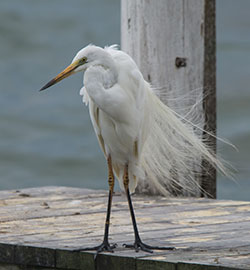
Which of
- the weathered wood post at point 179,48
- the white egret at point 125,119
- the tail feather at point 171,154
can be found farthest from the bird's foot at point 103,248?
the weathered wood post at point 179,48

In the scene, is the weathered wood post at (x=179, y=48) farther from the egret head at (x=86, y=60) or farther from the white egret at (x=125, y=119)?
the egret head at (x=86, y=60)

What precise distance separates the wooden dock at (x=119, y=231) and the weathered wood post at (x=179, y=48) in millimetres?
616

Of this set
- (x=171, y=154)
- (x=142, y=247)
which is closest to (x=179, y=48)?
(x=171, y=154)

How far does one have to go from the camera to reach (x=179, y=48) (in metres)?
4.77

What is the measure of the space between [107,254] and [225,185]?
228 inches

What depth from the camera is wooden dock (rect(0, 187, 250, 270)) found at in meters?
3.01

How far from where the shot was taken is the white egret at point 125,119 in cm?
319

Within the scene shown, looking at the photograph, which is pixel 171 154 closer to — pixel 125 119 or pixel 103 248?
pixel 125 119

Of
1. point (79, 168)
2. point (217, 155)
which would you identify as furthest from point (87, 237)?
point (79, 168)

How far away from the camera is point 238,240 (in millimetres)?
3355

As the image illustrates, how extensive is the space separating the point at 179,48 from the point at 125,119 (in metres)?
1.58

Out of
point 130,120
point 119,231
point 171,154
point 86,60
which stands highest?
point 86,60

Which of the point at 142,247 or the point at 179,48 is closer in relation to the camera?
the point at 142,247

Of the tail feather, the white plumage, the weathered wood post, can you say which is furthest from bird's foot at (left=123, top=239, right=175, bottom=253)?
the weathered wood post
